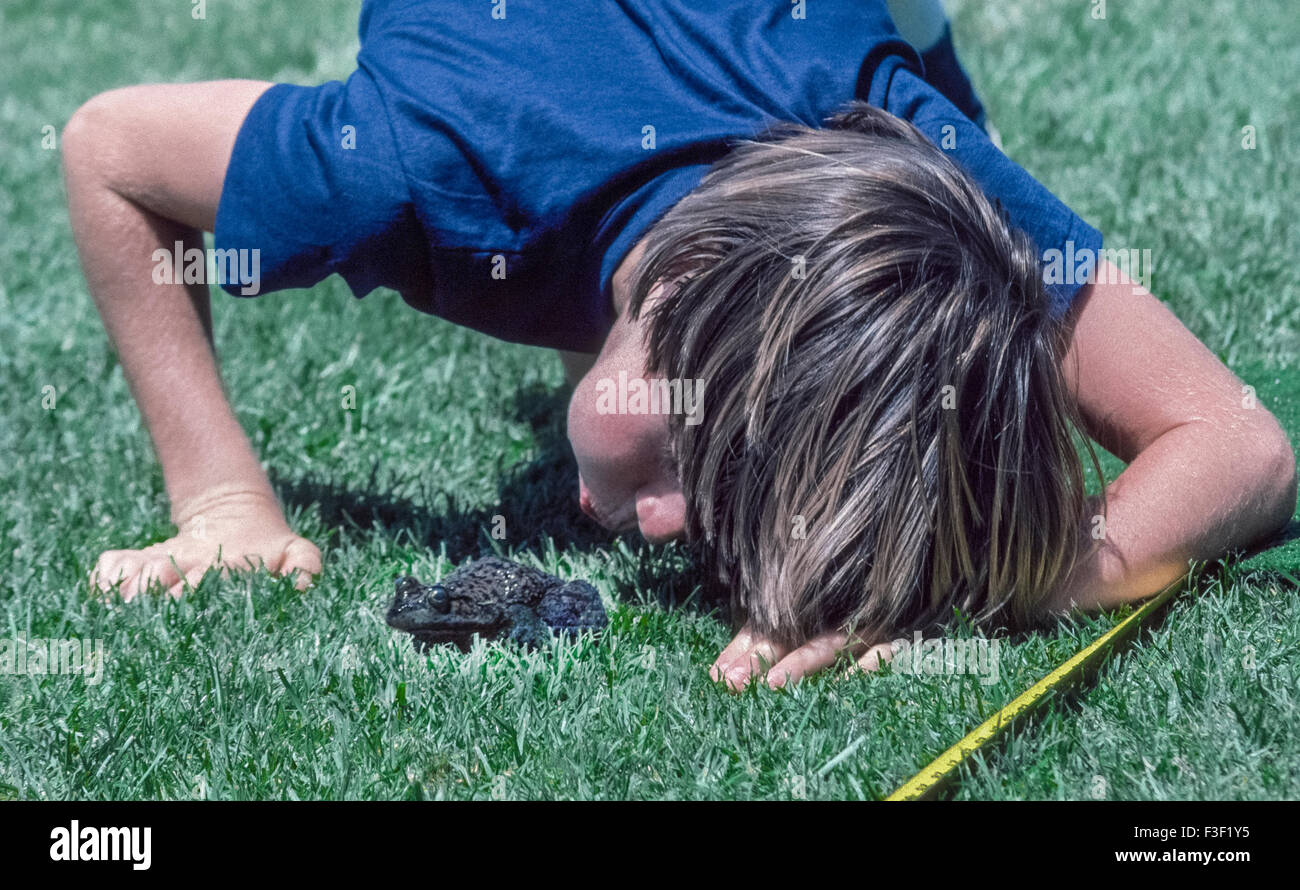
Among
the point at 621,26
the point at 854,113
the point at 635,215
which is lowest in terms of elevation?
the point at 635,215

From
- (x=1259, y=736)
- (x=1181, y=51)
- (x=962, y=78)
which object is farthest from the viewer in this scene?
(x=1181, y=51)

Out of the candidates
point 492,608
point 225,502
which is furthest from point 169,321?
point 492,608

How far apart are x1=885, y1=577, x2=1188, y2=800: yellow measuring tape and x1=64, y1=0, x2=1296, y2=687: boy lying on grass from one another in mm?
95

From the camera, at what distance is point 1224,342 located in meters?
3.49

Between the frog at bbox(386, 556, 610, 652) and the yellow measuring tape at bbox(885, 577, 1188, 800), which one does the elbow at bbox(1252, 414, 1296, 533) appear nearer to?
the yellow measuring tape at bbox(885, 577, 1188, 800)

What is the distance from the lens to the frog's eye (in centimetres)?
236

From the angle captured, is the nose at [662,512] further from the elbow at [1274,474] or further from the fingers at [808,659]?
the elbow at [1274,474]

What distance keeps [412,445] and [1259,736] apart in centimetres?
203

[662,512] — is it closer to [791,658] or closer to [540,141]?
[791,658]

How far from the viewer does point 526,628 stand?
7.78 feet

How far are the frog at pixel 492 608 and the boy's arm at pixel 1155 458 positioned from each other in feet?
1.01

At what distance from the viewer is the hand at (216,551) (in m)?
2.68

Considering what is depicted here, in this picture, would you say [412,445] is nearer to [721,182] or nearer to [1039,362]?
[721,182]
